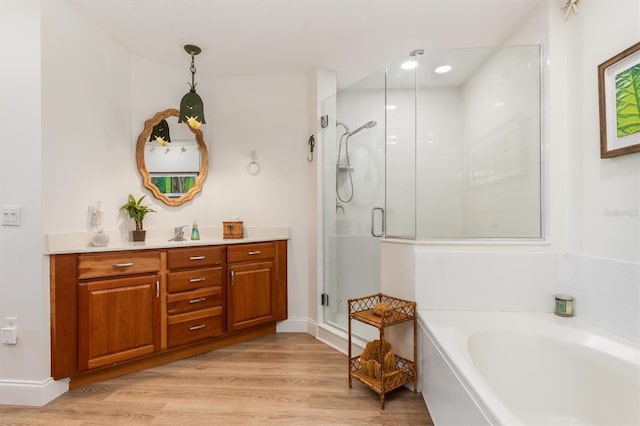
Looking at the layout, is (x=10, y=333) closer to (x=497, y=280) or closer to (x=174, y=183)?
(x=174, y=183)

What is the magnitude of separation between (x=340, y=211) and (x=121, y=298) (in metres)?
1.76

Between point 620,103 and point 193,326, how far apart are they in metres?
2.82

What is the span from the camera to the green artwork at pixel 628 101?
1366 millimetres

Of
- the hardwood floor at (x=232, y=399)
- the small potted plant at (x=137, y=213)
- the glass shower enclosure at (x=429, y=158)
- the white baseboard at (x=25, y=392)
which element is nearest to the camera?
the hardwood floor at (x=232, y=399)

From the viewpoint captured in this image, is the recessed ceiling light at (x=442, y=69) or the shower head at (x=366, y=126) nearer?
the recessed ceiling light at (x=442, y=69)

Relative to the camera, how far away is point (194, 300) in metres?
2.38

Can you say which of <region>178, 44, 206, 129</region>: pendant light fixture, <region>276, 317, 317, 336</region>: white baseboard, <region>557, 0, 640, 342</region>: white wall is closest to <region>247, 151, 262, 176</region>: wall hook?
<region>178, 44, 206, 129</region>: pendant light fixture

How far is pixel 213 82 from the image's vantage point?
9.86 feet

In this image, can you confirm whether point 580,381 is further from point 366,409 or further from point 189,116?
point 189,116

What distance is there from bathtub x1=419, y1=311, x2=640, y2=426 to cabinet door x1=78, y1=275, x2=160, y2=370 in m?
1.78

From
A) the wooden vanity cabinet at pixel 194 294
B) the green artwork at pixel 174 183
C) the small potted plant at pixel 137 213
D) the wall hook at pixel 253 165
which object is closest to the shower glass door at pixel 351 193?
the wall hook at pixel 253 165

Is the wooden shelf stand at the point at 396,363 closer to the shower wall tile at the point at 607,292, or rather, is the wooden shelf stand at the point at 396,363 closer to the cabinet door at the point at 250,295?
the shower wall tile at the point at 607,292

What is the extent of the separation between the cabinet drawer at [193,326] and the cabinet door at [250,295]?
0.10 metres

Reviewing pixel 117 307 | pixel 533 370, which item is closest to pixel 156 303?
pixel 117 307
